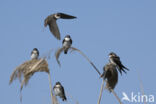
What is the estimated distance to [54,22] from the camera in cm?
454

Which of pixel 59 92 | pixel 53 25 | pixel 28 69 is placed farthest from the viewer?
pixel 59 92

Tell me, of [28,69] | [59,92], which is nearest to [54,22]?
[28,69]

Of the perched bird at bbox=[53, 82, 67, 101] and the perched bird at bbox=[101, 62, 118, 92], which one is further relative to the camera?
the perched bird at bbox=[53, 82, 67, 101]

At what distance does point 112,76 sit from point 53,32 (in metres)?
0.78

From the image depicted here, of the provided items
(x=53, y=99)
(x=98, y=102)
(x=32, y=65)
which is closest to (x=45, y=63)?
(x=32, y=65)

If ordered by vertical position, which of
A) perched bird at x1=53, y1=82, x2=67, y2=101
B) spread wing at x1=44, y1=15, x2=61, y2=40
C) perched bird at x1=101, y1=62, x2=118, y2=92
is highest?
spread wing at x1=44, y1=15, x2=61, y2=40

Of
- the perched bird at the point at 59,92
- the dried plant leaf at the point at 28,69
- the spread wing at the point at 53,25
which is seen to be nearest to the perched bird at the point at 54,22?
the spread wing at the point at 53,25

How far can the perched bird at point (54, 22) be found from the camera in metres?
4.37

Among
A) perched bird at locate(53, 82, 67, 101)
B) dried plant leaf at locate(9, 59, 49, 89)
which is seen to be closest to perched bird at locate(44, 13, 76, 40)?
dried plant leaf at locate(9, 59, 49, 89)

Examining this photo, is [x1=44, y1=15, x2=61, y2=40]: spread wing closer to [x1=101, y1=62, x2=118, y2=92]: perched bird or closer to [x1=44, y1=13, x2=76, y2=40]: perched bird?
[x1=44, y1=13, x2=76, y2=40]: perched bird

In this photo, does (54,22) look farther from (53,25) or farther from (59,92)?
(59,92)

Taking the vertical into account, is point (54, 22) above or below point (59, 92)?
above

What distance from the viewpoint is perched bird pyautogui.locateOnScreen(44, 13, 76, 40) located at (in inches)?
172

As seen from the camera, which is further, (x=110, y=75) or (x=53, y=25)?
(x=53, y=25)
